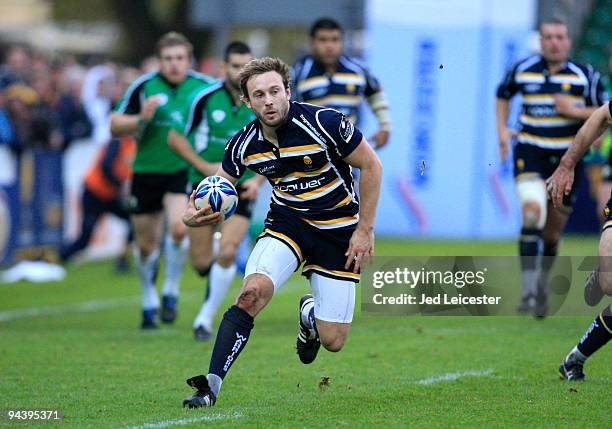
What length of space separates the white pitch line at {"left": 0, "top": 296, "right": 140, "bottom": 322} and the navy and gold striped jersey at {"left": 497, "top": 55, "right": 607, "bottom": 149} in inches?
203

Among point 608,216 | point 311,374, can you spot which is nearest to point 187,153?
point 311,374

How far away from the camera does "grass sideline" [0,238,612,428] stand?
6930 mm

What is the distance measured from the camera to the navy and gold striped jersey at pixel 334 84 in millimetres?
12211

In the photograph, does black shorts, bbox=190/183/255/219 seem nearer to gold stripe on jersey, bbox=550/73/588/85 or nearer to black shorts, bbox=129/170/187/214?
black shorts, bbox=129/170/187/214

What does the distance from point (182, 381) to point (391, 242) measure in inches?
514

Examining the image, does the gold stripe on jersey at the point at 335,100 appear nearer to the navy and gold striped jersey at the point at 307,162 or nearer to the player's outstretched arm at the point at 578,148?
the navy and gold striped jersey at the point at 307,162

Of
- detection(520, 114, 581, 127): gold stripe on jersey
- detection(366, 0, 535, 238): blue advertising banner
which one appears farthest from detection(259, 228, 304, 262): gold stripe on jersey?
detection(366, 0, 535, 238): blue advertising banner

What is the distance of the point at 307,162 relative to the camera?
24.6ft

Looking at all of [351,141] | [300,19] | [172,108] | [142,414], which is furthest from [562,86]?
[300,19]

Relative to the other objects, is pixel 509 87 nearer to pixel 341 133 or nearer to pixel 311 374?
pixel 311 374

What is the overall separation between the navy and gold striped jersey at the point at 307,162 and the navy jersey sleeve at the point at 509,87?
168 inches

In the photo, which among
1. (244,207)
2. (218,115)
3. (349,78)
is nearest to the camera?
(244,207)

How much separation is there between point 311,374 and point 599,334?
2090 millimetres

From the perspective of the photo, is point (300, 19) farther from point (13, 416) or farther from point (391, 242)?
point (13, 416)
